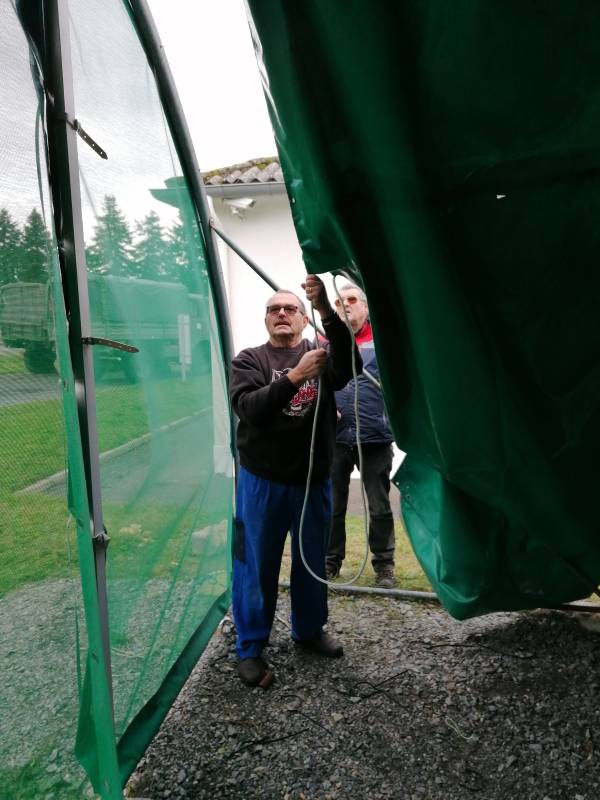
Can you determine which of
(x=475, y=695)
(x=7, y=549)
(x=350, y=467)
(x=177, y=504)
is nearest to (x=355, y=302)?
(x=350, y=467)

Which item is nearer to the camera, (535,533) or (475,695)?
(535,533)

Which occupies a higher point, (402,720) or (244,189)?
(244,189)

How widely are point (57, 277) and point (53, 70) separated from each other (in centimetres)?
57

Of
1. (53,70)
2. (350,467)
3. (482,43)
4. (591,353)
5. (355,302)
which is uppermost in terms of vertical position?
(53,70)

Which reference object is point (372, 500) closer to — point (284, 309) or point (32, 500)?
point (284, 309)

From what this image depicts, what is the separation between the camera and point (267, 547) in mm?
2258

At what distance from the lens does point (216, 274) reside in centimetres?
254

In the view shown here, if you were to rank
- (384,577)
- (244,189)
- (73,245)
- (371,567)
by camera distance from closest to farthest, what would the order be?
(73,245)
(384,577)
(371,567)
(244,189)

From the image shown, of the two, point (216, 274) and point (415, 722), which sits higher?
point (216, 274)

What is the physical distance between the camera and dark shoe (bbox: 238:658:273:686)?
2291mm

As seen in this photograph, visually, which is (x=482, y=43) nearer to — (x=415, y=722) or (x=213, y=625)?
(x=415, y=722)

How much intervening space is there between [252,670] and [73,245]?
1.78 m

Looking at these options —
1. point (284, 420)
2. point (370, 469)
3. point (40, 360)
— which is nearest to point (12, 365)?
point (40, 360)

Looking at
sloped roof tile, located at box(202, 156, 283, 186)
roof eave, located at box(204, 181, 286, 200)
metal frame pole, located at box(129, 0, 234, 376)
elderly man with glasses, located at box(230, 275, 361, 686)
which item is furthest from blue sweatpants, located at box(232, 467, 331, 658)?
sloped roof tile, located at box(202, 156, 283, 186)
